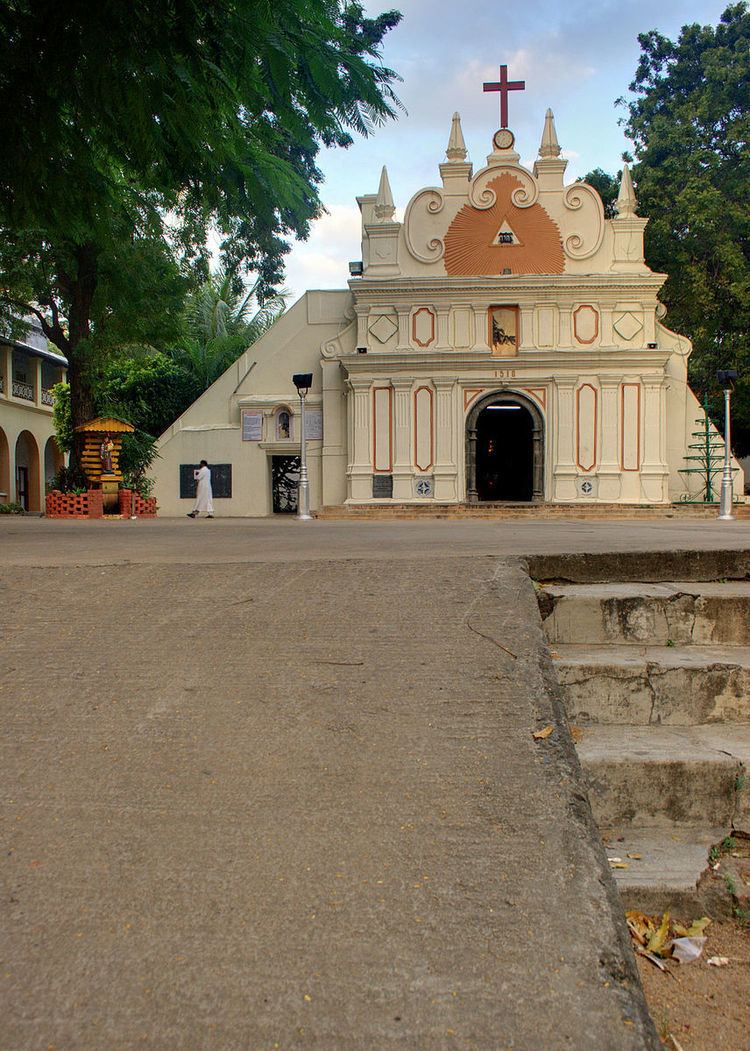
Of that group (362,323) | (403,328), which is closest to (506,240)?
(403,328)

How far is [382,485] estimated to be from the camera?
2394cm

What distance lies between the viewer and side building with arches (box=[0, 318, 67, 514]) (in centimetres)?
3014

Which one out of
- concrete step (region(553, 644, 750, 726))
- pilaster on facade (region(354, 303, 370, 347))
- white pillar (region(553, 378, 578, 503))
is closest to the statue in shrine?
pilaster on facade (region(354, 303, 370, 347))

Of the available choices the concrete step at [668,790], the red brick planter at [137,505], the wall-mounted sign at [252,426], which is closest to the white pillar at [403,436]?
the wall-mounted sign at [252,426]

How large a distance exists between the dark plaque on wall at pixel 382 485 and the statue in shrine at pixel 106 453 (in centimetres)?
Result: 718

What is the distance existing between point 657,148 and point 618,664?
3123 cm

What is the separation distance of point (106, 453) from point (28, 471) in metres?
14.7

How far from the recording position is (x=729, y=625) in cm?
401

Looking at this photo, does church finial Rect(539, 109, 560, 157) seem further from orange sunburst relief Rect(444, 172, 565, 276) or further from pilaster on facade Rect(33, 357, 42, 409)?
pilaster on facade Rect(33, 357, 42, 409)

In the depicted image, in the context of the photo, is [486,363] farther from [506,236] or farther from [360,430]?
[360,430]

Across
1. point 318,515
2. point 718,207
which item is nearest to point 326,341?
point 318,515

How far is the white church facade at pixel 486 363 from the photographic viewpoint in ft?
78.0

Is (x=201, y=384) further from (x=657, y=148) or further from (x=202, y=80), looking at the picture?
(x=202, y=80)

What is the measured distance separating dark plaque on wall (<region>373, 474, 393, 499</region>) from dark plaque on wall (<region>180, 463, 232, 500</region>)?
432cm
